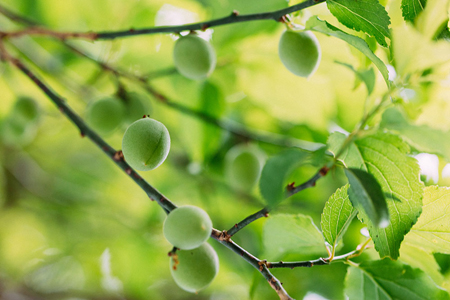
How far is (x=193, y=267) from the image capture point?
62 cm

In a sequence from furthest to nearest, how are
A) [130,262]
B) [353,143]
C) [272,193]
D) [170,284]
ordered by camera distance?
[170,284], [130,262], [353,143], [272,193]

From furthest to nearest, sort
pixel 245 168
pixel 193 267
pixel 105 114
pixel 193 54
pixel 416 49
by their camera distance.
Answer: pixel 245 168
pixel 105 114
pixel 193 54
pixel 193 267
pixel 416 49

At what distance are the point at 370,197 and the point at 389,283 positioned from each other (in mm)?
241

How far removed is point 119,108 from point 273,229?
1.72 ft

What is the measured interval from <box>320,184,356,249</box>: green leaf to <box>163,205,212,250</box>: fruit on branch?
0.19 m

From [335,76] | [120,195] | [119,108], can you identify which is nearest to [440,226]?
[335,76]

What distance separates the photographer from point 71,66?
1.36 meters

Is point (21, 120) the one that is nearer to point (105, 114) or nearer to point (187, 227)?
point (105, 114)

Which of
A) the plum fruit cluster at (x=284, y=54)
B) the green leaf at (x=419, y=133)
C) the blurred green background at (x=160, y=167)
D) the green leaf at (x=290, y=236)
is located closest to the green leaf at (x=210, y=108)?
the blurred green background at (x=160, y=167)

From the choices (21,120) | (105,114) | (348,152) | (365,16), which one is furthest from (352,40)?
(21,120)

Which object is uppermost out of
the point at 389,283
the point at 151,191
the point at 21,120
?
the point at 21,120

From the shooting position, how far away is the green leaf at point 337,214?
0.57 meters

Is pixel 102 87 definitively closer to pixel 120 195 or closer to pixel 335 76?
pixel 120 195

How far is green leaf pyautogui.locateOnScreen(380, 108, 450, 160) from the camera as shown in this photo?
1.61 feet
